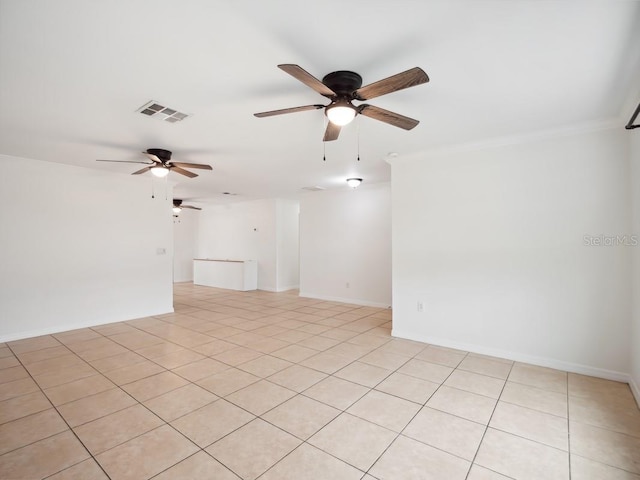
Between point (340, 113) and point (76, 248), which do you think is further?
point (76, 248)

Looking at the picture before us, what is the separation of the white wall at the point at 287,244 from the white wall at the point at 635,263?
700 centimetres

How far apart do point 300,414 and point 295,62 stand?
8.71ft

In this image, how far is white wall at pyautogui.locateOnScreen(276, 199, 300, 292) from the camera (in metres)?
8.62

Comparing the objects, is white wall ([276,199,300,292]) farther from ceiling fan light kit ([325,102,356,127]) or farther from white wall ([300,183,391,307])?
ceiling fan light kit ([325,102,356,127])

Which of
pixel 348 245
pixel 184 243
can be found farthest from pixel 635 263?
pixel 184 243

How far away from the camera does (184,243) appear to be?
10.4m

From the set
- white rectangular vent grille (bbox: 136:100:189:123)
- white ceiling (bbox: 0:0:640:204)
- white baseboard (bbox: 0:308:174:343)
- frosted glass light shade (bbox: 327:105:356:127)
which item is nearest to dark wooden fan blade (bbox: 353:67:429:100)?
frosted glass light shade (bbox: 327:105:356:127)

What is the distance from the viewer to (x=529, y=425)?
2.31 metres

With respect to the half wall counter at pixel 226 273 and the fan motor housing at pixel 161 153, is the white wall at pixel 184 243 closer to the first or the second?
the half wall counter at pixel 226 273

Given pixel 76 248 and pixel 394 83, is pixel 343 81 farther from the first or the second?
pixel 76 248

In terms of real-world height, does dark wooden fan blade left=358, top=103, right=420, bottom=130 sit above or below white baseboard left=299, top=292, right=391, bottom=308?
above

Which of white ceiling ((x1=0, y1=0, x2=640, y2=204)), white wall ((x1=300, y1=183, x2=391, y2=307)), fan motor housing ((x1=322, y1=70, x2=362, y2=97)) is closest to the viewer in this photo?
white ceiling ((x1=0, y1=0, x2=640, y2=204))

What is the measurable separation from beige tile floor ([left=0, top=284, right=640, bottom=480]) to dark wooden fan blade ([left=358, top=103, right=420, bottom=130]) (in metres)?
2.37

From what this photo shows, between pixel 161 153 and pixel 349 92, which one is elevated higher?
pixel 161 153
